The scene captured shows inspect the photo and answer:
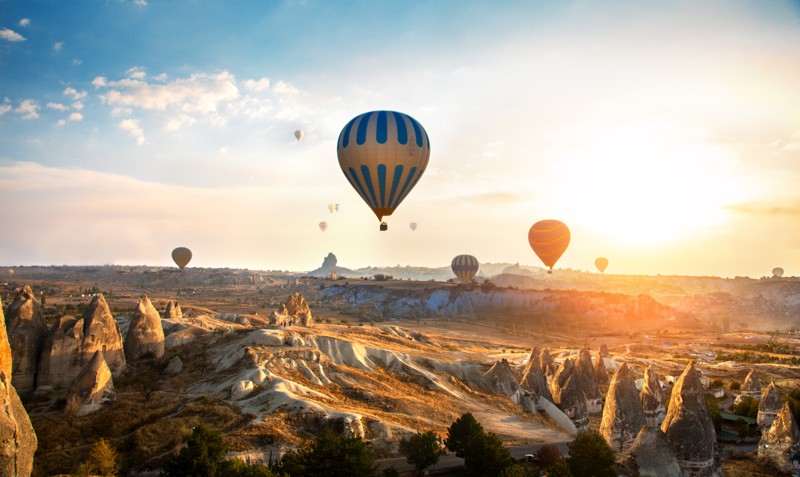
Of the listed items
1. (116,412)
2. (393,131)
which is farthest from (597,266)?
(116,412)

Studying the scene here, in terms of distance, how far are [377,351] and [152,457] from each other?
23.7 metres

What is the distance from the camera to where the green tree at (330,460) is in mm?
22094

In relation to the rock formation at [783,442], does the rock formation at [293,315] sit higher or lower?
higher

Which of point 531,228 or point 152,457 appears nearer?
point 152,457

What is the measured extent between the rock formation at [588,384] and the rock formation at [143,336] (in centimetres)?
3337

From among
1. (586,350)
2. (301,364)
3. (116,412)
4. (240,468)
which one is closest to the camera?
(240,468)

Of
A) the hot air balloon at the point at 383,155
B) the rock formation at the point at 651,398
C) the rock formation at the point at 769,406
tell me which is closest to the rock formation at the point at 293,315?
the hot air balloon at the point at 383,155

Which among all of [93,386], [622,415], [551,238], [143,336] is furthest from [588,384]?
[551,238]

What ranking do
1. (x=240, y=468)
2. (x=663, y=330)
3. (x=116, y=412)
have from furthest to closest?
(x=663, y=330)
(x=116, y=412)
(x=240, y=468)

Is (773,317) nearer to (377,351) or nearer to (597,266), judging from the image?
(597,266)

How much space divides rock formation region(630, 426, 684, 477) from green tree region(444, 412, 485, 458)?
7550mm

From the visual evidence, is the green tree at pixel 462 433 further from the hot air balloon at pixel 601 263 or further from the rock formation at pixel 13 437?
the hot air balloon at pixel 601 263

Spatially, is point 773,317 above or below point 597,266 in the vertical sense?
below

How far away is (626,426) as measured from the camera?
29.4 meters
